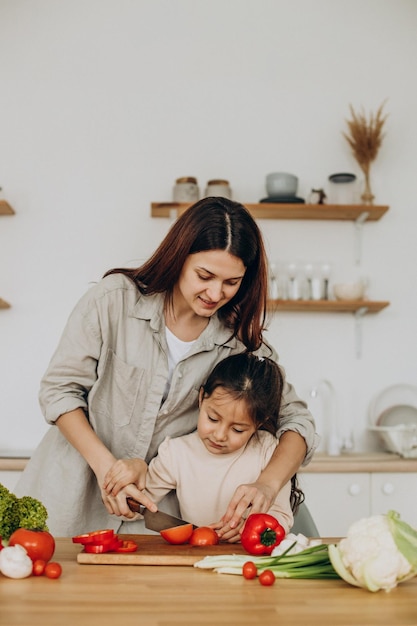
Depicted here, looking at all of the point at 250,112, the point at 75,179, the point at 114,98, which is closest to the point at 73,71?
the point at 114,98

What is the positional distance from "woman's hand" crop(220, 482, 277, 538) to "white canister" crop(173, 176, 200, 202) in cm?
221

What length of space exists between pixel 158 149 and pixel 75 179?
0.43 m

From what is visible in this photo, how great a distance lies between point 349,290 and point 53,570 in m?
2.69

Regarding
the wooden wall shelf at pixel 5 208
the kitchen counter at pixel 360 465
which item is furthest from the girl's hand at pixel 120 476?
the wooden wall shelf at pixel 5 208

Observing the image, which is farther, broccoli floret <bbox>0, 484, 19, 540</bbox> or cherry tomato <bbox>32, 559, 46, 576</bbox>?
broccoli floret <bbox>0, 484, 19, 540</bbox>

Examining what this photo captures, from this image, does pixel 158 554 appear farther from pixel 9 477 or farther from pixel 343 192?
pixel 343 192

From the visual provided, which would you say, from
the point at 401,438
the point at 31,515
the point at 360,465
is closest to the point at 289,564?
the point at 31,515

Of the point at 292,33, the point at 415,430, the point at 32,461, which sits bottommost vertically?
the point at 415,430

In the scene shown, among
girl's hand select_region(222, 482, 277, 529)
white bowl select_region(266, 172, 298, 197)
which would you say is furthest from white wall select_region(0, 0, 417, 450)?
girl's hand select_region(222, 482, 277, 529)

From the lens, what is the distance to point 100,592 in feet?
4.03

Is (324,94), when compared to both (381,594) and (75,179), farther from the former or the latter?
(381,594)

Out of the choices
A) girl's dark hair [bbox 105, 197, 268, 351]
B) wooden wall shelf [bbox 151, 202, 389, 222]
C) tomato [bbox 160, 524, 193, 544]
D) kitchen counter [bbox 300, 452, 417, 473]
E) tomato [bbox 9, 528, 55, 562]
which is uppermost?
wooden wall shelf [bbox 151, 202, 389, 222]

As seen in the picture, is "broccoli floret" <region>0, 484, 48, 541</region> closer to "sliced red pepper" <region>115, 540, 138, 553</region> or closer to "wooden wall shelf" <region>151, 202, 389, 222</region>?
"sliced red pepper" <region>115, 540, 138, 553</region>

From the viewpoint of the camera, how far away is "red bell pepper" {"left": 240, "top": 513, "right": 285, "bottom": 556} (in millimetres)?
1545
